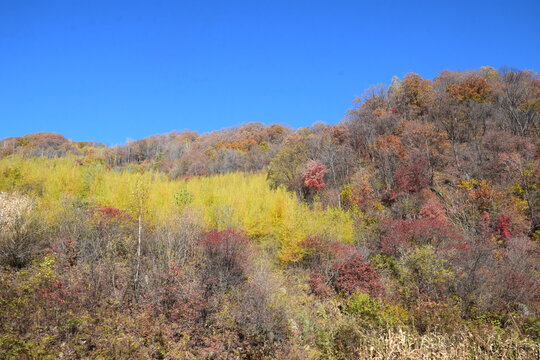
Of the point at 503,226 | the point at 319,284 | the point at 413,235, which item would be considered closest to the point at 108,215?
the point at 319,284

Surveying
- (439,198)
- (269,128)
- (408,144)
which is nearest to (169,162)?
(269,128)

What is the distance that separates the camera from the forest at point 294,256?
8.32m

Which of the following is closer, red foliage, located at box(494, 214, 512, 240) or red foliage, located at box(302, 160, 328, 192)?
red foliage, located at box(494, 214, 512, 240)

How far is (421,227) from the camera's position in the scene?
16281 millimetres

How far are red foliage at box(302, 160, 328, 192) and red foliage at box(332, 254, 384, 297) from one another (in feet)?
38.1

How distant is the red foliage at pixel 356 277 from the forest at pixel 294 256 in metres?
0.08

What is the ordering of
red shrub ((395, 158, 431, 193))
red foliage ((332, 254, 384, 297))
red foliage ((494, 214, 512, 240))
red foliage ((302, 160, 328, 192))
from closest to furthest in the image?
1. red foliage ((332, 254, 384, 297))
2. red foliage ((494, 214, 512, 240))
3. red shrub ((395, 158, 431, 193))
4. red foliage ((302, 160, 328, 192))

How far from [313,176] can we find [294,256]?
36.7 feet

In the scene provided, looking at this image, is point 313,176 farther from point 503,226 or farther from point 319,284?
point 503,226

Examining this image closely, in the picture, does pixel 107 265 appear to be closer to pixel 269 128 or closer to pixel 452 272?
pixel 452 272

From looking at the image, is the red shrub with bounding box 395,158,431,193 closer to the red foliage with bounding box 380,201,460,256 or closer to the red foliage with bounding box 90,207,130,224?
the red foliage with bounding box 380,201,460,256

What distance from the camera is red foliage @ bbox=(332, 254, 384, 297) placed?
13648mm

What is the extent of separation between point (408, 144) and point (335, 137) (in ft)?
27.6

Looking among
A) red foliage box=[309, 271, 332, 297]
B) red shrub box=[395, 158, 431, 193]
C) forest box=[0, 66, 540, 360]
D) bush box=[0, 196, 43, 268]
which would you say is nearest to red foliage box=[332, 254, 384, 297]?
forest box=[0, 66, 540, 360]
